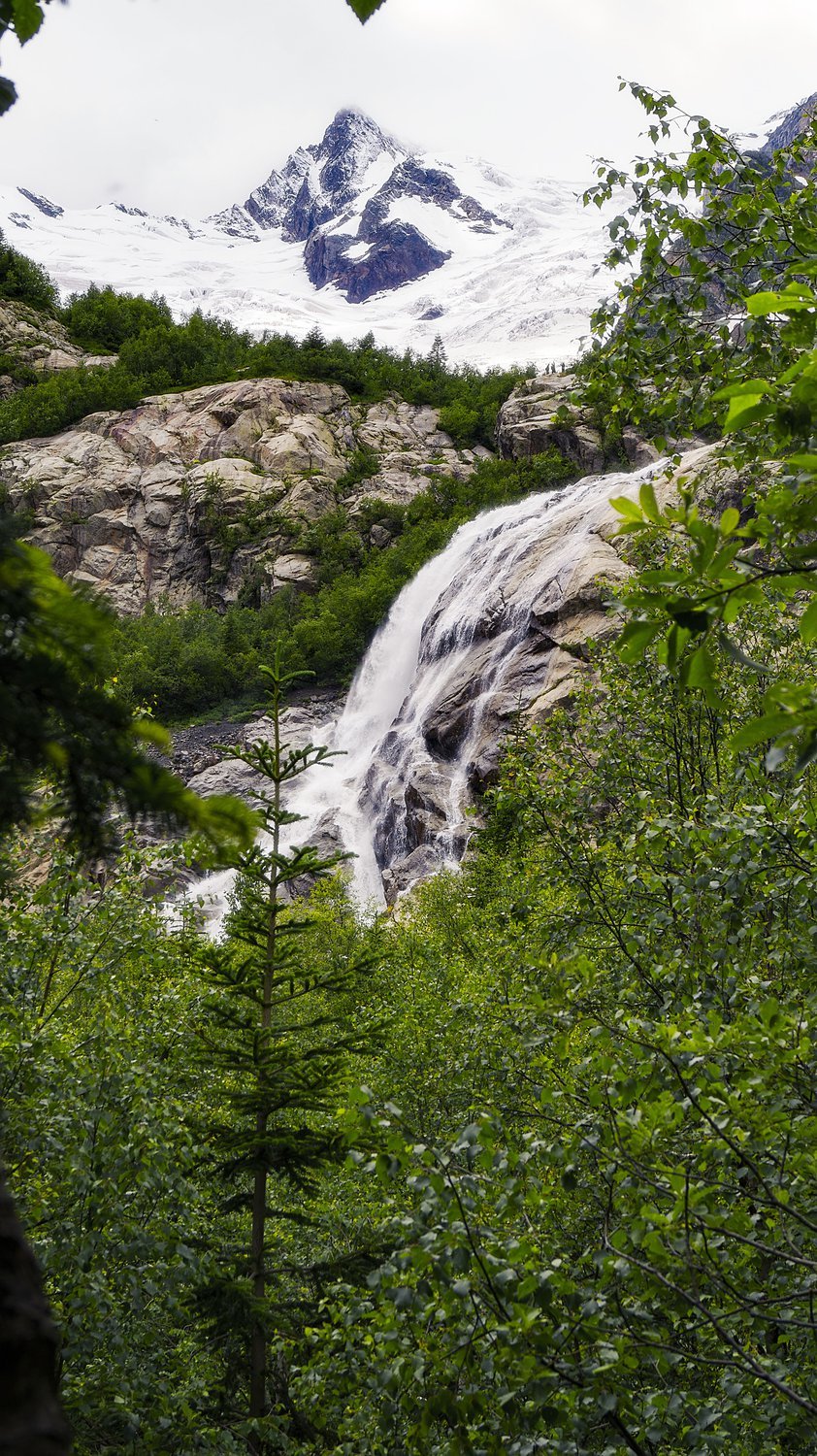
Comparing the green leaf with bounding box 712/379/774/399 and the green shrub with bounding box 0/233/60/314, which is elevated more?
the green shrub with bounding box 0/233/60/314

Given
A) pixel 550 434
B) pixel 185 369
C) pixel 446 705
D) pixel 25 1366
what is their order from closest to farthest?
pixel 25 1366 < pixel 446 705 < pixel 550 434 < pixel 185 369

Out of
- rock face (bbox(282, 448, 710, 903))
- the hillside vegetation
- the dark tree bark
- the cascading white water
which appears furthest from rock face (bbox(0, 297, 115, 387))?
the dark tree bark

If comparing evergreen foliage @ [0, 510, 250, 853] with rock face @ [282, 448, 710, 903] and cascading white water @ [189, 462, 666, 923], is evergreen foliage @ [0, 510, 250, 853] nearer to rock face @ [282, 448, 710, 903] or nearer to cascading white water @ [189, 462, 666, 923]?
rock face @ [282, 448, 710, 903]

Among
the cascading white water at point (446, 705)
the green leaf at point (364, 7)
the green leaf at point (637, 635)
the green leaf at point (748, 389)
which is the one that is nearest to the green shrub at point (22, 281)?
the cascading white water at point (446, 705)

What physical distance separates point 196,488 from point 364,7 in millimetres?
71251

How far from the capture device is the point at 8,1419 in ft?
4.23

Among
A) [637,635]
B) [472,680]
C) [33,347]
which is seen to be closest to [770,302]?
[637,635]

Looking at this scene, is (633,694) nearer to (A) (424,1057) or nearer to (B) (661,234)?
(B) (661,234)

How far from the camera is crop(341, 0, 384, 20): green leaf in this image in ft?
7.77

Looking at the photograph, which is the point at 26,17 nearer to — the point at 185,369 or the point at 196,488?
the point at 196,488

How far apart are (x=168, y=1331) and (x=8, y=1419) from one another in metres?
6.83

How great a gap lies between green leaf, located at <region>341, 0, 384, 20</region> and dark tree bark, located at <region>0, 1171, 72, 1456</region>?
2.86m

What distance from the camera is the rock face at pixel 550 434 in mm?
63531

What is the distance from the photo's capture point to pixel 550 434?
6831cm
